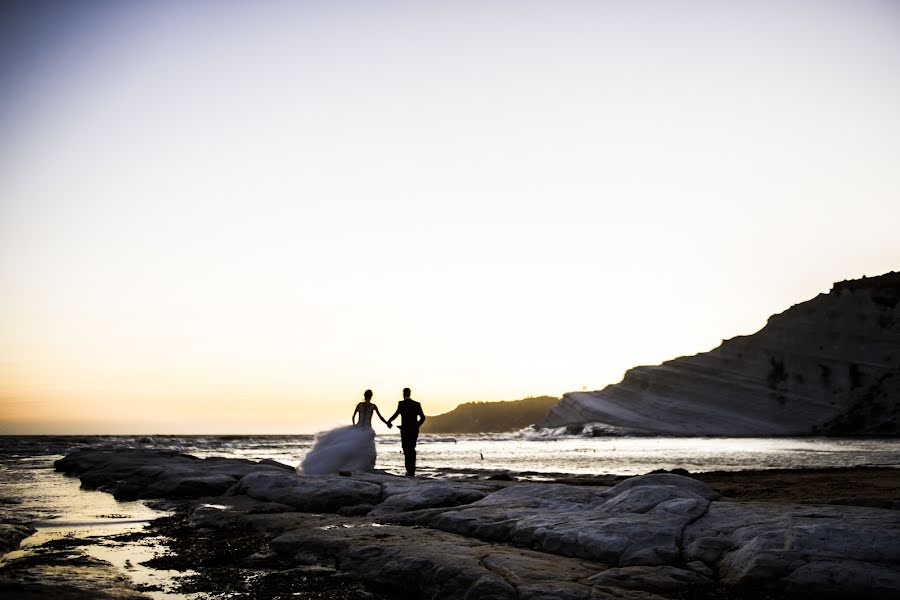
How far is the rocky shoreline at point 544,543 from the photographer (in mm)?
6762

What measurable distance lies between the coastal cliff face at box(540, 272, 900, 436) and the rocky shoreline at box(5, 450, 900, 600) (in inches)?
2262

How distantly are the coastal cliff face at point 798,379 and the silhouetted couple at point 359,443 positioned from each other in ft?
178

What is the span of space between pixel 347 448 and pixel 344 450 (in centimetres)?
10

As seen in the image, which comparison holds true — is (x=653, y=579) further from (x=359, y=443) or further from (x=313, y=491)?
(x=359, y=443)

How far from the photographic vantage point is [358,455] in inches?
753

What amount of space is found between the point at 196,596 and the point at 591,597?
4.17 meters

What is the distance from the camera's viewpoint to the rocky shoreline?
6762 millimetres

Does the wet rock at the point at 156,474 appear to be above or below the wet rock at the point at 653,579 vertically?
above

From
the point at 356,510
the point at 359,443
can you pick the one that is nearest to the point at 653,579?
the point at 356,510

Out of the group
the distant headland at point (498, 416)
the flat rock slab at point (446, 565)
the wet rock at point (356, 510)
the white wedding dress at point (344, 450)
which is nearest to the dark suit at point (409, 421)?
the white wedding dress at point (344, 450)

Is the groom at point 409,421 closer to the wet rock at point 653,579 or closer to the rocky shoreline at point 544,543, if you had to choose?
the rocky shoreline at point 544,543

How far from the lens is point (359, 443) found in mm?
19156

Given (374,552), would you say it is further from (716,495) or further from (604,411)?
(604,411)

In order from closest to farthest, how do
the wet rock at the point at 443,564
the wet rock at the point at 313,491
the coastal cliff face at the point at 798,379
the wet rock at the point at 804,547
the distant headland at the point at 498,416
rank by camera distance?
the wet rock at the point at 804,547
the wet rock at the point at 443,564
the wet rock at the point at 313,491
the coastal cliff face at the point at 798,379
the distant headland at the point at 498,416
